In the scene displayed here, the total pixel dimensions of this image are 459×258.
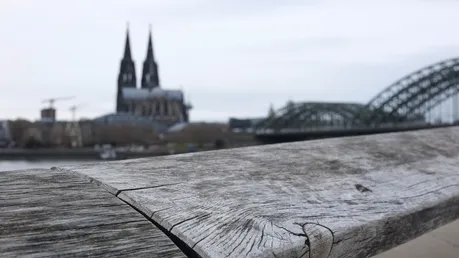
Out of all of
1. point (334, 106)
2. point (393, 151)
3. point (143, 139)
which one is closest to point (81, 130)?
point (143, 139)

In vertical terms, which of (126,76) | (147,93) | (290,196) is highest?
(126,76)

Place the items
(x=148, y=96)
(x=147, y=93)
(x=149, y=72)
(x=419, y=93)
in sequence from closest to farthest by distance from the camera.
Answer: (x=419, y=93) → (x=148, y=96) → (x=147, y=93) → (x=149, y=72)

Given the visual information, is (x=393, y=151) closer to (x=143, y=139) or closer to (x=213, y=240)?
(x=213, y=240)

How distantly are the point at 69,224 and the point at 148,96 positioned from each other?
336 ft

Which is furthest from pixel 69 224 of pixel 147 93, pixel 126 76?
pixel 126 76

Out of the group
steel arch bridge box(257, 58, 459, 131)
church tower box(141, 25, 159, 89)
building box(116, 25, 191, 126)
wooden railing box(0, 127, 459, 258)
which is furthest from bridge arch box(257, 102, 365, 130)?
wooden railing box(0, 127, 459, 258)

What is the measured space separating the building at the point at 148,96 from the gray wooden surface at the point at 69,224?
330ft

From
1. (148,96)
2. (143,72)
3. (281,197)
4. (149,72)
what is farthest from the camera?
(143,72)

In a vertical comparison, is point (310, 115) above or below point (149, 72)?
below

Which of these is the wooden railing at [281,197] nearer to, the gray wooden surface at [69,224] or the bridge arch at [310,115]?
the gray wooden surface at [69,224]

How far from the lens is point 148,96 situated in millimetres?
101688

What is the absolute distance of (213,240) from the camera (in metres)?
0.82

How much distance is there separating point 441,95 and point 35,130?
192 feet

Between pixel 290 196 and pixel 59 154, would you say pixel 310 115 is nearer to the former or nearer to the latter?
pixel 59 154
